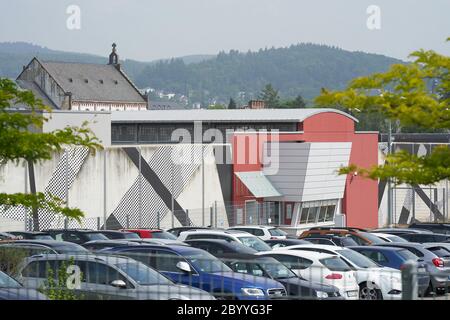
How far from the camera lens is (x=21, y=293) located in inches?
517

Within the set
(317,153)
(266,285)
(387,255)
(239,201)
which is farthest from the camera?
(317,153)

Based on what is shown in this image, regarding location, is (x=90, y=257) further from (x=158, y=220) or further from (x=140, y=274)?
(x=158, y=220)

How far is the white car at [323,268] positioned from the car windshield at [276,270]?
203mm

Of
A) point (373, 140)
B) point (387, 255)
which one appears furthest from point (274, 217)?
point (387, 255)

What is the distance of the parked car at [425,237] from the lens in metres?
33.7

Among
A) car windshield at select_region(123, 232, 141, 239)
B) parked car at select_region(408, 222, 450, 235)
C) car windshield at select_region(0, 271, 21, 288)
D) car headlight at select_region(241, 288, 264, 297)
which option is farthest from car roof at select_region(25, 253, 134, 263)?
parked car at select_region(408, 222, 450, 235)

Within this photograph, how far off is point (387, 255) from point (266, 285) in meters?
8.08

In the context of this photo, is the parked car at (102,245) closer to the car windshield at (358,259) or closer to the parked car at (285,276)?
the parked car at (285,276)

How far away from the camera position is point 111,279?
15.3 meters

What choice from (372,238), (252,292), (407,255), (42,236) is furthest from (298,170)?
(252,292)

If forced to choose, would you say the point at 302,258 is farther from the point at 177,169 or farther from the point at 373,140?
the point at 373,140

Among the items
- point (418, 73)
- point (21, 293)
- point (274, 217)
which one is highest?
point (418, 73)

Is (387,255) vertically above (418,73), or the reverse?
(418,73)

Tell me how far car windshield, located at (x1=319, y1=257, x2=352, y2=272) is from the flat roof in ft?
118
